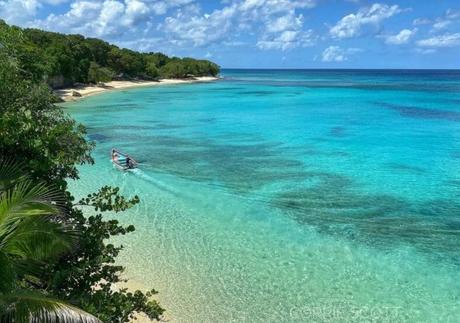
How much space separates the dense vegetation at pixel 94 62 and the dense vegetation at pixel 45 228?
4017 centimetres

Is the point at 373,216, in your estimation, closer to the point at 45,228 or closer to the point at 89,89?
the point at 45,228

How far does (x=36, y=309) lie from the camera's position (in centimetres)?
450

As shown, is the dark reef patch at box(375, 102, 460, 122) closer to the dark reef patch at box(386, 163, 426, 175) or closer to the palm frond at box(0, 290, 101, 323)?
the dark reef patch at box(386, 163, 426, 175)

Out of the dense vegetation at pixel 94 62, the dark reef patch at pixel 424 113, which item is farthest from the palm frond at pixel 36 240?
the dark reef patch at pixel 424 113

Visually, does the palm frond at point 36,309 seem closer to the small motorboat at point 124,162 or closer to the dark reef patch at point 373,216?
the dark reef patch at point 373,216

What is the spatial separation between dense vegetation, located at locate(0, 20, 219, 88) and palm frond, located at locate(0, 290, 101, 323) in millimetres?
45016

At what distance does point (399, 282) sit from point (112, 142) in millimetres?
23581

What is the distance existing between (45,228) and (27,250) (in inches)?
12.2

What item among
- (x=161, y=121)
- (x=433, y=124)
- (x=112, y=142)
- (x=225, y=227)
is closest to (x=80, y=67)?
(x=161, y=121)

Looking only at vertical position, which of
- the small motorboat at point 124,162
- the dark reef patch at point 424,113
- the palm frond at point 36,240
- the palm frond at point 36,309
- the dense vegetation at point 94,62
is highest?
the dense vegetation at point 94,62

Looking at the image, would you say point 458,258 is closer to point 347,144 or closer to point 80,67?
point 347,144

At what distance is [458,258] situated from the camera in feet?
44.7

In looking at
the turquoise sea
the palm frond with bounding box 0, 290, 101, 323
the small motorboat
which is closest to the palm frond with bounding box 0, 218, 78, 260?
the palm frond with bounding box 0, 290, 101, 323

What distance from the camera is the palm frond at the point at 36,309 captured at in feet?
14.6
